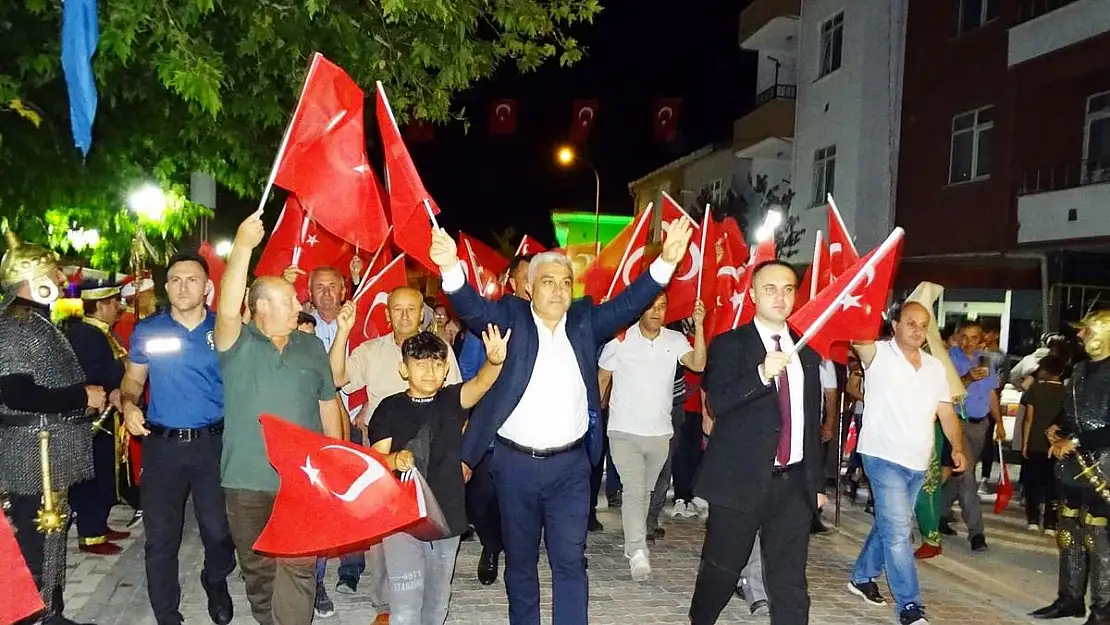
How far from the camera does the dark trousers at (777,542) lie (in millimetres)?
5207

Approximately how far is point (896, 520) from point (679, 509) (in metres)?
3.49

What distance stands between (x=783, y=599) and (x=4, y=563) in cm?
378

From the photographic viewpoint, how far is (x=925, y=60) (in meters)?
20.6

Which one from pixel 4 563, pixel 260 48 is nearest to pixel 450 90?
pixel 260 48

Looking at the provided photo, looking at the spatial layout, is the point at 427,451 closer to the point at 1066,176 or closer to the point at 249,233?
the point at 249,233

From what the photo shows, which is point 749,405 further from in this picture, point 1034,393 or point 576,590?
point 1034,393

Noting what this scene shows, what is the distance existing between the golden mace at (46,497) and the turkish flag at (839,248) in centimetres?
548

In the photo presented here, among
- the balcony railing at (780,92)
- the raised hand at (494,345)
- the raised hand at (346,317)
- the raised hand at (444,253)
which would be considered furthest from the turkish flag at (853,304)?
the balcony railing at (780,92)

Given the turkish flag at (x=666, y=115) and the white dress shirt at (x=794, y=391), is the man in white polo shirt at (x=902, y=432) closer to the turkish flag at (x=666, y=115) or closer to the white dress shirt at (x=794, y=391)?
the white dress shirt at (x=794, y=391)

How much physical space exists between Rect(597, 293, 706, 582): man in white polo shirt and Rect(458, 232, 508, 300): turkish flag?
149cm

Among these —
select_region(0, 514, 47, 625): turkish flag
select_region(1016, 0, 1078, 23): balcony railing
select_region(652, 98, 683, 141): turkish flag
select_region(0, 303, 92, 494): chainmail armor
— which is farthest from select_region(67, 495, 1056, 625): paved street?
select_region(652, 98, 683, 141): turkish flag

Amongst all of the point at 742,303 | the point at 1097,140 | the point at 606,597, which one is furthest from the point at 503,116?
the point at 606,597

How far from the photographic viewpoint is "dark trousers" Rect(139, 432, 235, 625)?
5438 millimetres

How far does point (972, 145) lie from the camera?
62.4ft
